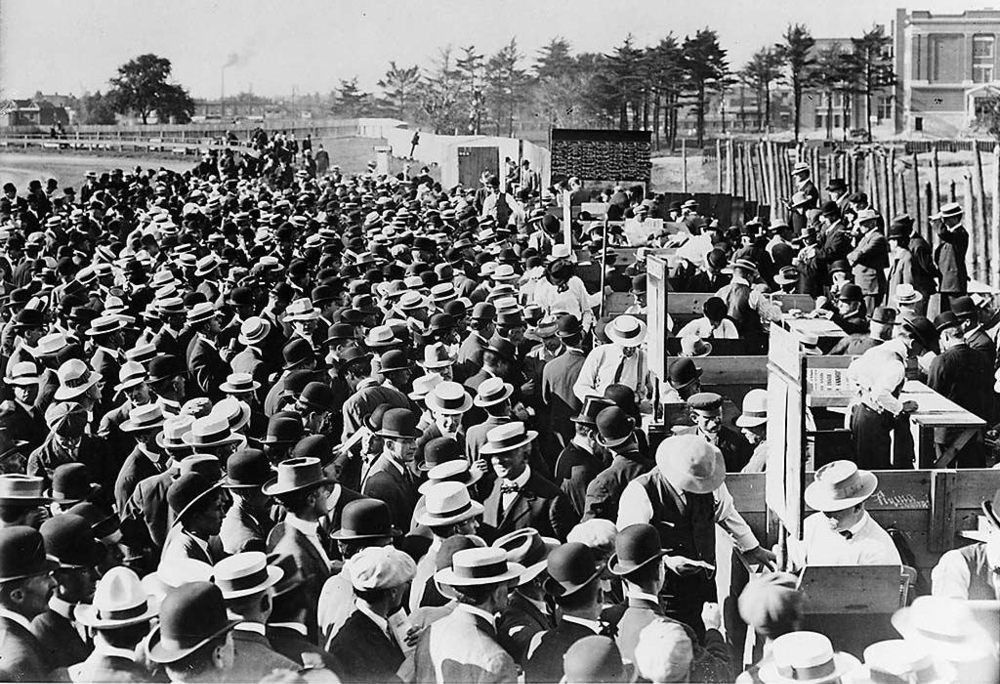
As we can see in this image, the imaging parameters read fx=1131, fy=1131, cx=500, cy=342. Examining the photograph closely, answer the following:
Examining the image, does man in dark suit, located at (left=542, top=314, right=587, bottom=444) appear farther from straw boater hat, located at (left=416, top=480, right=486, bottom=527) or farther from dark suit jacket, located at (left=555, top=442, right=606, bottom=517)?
straw boater hat, located at (left=416, top=480, right=486, bottom=527)

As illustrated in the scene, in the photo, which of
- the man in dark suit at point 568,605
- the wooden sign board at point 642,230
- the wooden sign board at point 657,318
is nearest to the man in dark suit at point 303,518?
the man in dark suit at point 568,605

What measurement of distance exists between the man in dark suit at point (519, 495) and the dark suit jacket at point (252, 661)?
168 cm

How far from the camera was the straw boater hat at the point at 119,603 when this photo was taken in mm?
4379

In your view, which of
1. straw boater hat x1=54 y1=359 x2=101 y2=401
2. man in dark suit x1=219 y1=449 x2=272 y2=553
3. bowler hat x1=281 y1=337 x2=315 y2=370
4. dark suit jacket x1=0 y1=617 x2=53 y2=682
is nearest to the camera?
dark suit jacket x1=0 y1=617 x2=53 y2=682

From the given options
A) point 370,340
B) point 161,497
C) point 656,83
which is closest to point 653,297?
point 370,340

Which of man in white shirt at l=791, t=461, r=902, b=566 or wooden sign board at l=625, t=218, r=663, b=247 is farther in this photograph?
wooden sign board at l=625, t=218, r=663, b=247

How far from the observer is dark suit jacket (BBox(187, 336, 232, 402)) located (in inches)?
352

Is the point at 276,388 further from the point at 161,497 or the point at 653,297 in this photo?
the point at 653,297

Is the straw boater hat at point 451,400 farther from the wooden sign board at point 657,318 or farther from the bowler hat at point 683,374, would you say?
the wooden sign board at point 657,318

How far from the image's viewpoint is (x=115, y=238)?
1570cm

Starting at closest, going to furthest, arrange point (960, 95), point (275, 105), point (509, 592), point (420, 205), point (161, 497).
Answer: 1. point (509, 592)
2. point (161, 497)
3. point (420, 205)
4. point (960, 95)
5. point (275, 105)

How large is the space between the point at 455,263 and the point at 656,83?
88.6 feet

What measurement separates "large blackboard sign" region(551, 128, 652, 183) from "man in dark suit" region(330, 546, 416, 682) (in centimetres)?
1924

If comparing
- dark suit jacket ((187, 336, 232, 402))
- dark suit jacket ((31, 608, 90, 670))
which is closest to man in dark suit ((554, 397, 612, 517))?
dark suit jacket ((31, 608, 90, 670))
